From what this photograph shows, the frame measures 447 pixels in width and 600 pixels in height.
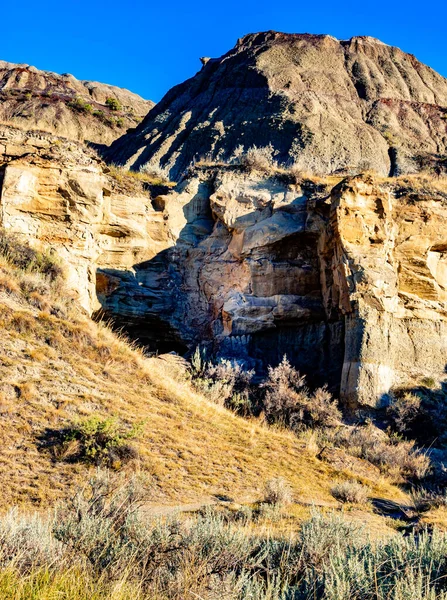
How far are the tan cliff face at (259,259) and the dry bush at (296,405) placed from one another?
3.33ft

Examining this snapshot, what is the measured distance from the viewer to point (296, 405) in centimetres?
1591

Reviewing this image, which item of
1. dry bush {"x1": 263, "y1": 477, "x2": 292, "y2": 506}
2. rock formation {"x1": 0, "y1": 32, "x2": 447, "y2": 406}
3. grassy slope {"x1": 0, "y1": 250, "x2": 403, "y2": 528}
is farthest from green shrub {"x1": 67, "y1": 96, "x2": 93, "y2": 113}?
dry bush {"x1": 263, "y1": 477, "x2": 292, "y2": 506}

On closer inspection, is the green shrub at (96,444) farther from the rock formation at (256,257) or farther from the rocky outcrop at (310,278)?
the rocky outcrop at (310,278)

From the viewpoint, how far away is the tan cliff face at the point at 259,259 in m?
17.2

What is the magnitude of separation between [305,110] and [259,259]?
16.3 metres

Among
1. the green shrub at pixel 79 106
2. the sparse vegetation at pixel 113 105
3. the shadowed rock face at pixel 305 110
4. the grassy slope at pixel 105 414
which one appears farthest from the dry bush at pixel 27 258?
the sparse vegetation at pixel 113 105

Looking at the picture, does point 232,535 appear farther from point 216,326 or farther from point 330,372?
point 216,326

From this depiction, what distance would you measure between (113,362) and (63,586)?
8.80m

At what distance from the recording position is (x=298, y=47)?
38344mm

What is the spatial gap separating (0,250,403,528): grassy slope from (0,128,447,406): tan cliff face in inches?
179

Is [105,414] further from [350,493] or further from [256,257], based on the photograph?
[256,257]

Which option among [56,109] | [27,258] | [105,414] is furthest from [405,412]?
[56,109]

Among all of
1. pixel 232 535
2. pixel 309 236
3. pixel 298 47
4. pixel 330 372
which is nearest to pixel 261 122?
pixel 298 47

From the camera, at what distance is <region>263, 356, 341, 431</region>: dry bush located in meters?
15.4
